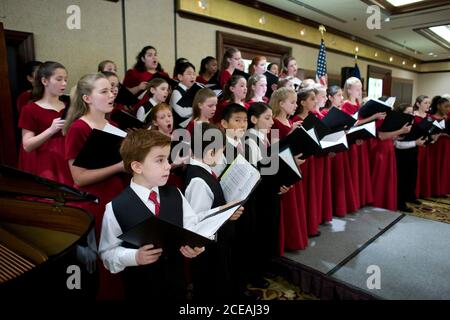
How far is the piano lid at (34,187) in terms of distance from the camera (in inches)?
43.8

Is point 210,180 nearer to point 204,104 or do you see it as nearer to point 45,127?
point 204,104

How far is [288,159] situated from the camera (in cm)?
192

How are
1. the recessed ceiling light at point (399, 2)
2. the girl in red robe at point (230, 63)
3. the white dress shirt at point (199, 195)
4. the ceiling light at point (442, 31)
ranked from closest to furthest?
the white dress shirt at point (199, 195) → the girl in red robe at point (230, 63) → the recessed ceiling light at point (399, 2) → the ceiling light at point (442, 31)

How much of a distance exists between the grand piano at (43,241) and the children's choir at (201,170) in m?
0.13

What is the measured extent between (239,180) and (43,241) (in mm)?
933

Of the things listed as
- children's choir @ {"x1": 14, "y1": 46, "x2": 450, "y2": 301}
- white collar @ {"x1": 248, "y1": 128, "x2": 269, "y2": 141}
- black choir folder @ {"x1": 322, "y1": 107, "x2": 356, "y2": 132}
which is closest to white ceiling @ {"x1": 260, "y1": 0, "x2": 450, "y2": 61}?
children's choir @ {"x1": 14, "y1": 46, "x2": 450, "y2": 301}

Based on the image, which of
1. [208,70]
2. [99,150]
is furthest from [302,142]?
[208,70]

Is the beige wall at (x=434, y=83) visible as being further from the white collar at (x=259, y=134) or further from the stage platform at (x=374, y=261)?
the white collar at (x=259, y=134)

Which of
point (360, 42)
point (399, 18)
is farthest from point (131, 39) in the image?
point (360, 42)

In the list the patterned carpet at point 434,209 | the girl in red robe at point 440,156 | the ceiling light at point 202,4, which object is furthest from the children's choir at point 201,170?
the ceiling light at point 202,4

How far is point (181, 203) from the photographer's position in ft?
4.35

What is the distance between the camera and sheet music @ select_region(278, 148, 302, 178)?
189cm
